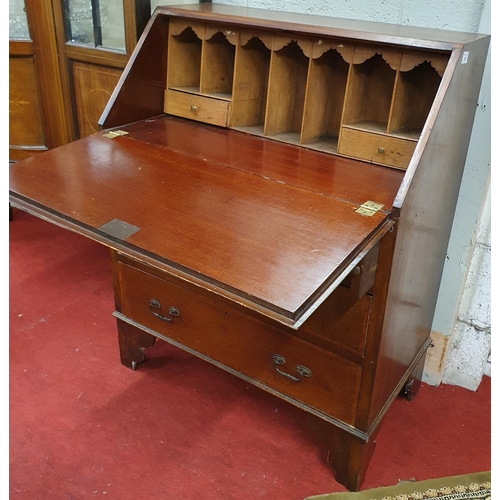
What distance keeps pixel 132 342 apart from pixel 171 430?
0.41m

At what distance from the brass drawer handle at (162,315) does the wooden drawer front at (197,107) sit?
673mm

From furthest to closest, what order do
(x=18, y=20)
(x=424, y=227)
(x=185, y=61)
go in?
(x=18, y=20)
(x=185, y=61)
(x=424, y=227)

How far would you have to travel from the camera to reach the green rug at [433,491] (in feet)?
5.81

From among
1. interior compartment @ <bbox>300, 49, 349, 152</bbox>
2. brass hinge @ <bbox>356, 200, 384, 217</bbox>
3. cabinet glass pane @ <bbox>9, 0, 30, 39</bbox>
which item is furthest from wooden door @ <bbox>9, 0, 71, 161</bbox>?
brass hinge @ <bbox>356, 200, 384, 217</bbox>

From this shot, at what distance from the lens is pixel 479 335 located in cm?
216

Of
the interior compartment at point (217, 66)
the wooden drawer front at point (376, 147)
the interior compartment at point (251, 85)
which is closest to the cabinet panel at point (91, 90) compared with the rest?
the interior compartment at point (217, 66)

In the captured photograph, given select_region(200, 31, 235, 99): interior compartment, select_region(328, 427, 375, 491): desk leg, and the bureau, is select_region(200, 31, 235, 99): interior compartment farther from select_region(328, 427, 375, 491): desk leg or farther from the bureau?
select_region(328, 427, 375, 491): desk leg

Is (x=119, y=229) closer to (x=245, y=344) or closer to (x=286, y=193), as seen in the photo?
(x=286, y=193)

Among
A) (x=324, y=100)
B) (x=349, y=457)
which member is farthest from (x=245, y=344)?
(x=324, y=100)

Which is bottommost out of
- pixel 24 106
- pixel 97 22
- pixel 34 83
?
pixel 24 106

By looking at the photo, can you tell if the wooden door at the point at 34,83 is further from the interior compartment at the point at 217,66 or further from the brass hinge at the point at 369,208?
the brass hinge at the point at 369,208

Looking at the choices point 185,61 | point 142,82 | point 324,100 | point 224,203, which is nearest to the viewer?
point 224,203

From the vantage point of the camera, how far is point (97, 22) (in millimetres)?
2439

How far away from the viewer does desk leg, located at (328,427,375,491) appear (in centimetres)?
172
